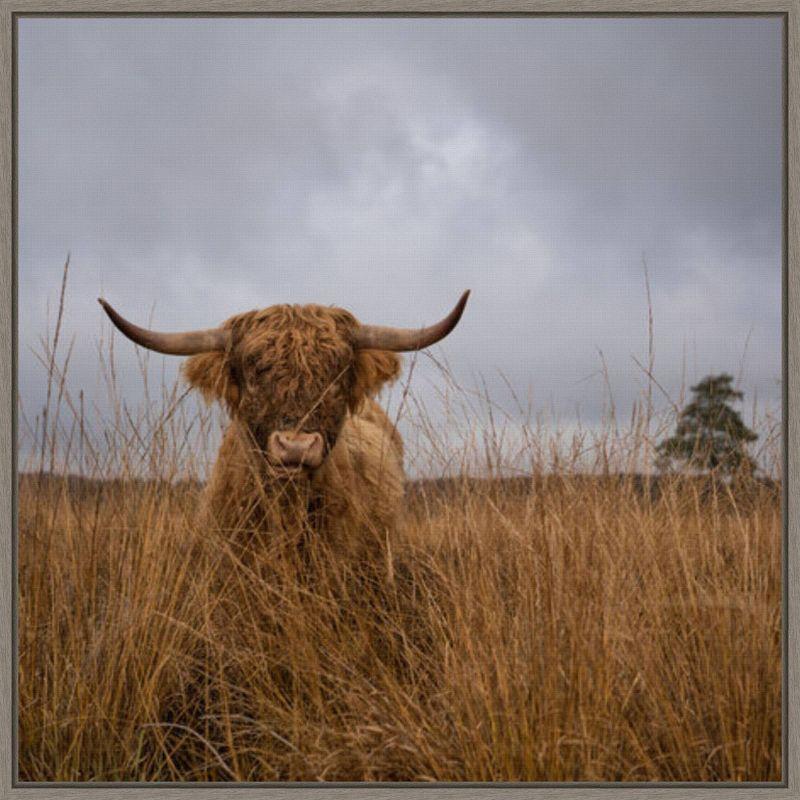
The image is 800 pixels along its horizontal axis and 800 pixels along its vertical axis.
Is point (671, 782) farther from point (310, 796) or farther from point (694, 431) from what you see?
point (694, 431)

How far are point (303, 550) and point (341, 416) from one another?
2.24 ft

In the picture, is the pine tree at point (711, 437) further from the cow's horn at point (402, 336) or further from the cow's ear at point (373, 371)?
the cow's ear at point (373, 371)

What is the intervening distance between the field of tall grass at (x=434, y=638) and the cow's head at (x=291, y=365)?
45 centimetres

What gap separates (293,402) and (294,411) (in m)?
0.04

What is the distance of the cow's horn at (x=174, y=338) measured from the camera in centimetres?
379

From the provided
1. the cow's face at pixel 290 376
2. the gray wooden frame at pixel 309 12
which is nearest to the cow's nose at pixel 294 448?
the cow's face at pixel 290 376

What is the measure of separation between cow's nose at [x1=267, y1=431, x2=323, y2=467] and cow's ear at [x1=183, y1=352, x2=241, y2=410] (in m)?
0.56

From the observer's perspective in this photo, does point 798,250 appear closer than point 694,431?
Yes

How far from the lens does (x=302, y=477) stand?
422 centimetres

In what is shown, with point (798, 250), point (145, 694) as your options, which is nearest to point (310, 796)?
point (145, 694)

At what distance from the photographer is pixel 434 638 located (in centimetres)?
317

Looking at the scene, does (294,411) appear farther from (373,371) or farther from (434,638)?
(434,638)

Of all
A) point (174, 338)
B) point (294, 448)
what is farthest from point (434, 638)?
point (174, 338)
